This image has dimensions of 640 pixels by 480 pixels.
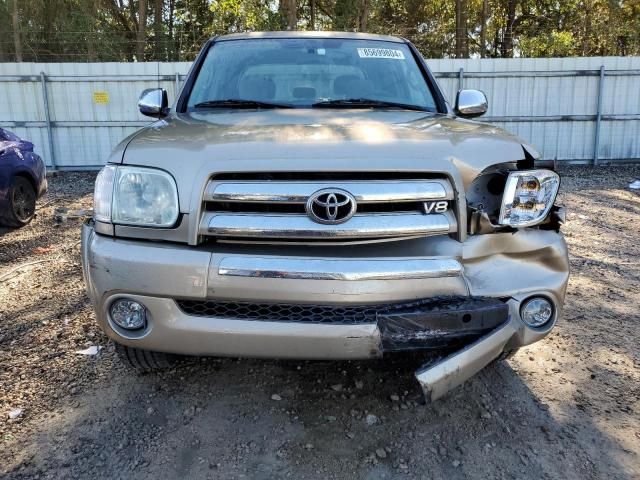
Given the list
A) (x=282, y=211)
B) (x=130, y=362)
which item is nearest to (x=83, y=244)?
(x=130, y=362)

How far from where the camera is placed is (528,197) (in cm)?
235

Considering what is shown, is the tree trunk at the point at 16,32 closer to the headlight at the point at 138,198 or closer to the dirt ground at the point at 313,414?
the dirt ground at the point at 313,414

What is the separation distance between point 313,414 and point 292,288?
0.89 meters

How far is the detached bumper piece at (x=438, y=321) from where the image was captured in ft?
6.77

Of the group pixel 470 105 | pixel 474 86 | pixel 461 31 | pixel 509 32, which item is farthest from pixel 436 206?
pixel 509 32

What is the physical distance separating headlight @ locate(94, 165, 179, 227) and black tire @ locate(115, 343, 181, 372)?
67 centimetres

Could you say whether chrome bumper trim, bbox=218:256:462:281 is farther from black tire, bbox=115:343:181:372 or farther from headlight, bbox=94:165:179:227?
black tire, bbox=115:343:181:372

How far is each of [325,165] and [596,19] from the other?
25.8 m

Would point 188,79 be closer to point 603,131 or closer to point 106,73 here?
point 106,73

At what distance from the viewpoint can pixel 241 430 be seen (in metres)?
2.53

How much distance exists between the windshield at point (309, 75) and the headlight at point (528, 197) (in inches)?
46.2

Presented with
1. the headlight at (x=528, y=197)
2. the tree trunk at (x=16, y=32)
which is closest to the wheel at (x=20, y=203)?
the headlight at (x=528, y=197)

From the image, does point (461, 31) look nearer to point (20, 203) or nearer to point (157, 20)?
point (157, 20)

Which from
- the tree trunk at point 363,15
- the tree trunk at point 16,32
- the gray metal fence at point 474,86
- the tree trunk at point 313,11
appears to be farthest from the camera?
the tree trunk at point 313,11
